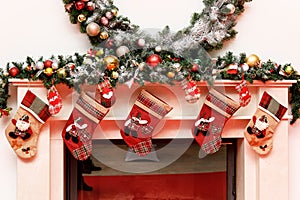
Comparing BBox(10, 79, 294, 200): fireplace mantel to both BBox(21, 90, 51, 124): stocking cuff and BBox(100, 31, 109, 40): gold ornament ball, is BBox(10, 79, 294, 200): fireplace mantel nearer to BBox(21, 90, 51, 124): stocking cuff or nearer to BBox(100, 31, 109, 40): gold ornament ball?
BBox(21, 90, 51, 124): stocking cuff

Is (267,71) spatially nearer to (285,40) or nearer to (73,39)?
(285,40)

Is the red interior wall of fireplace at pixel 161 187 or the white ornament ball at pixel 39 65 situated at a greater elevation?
the white ornament ball at pixel 39 65

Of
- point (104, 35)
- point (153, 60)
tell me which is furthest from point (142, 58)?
point (104, 35)

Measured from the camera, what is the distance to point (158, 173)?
7.72 feet

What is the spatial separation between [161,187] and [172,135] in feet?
1.15

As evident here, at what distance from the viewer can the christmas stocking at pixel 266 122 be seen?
211 centimetres

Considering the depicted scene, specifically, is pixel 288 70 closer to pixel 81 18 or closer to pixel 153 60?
pixel 153 60

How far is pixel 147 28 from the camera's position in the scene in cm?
217

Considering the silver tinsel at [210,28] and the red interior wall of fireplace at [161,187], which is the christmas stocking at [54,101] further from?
the silver tinsel at [210,28]

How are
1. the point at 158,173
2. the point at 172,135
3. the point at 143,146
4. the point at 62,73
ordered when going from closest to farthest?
the point at 62,73 < the point at 143,146 < the point at 172,135 < the point at 158,173

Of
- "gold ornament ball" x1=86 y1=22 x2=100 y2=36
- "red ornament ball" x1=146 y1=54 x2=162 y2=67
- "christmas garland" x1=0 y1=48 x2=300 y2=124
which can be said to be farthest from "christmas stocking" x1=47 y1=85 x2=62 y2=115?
"red ornament ball" x1=146 y1=54 x2=162 y2=67

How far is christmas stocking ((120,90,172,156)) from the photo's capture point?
6.65ft

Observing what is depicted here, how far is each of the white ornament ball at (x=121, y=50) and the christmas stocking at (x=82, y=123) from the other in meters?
0.24

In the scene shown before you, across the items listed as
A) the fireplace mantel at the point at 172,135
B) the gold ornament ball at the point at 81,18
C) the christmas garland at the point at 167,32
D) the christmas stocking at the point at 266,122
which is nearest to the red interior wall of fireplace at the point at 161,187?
the fireplace mantel at the point at 172,135
